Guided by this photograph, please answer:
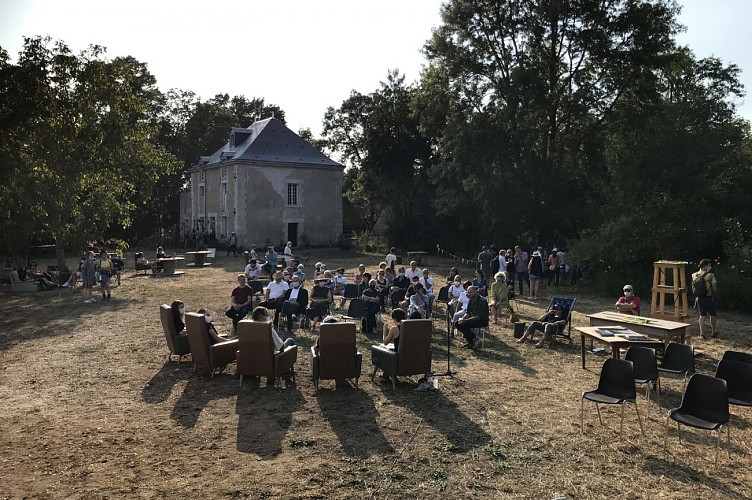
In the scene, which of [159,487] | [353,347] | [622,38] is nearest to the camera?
[159,487]

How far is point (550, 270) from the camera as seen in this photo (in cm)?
2248

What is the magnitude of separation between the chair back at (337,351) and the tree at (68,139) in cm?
1729

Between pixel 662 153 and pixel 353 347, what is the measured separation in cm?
1726

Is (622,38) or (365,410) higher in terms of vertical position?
(622,38)

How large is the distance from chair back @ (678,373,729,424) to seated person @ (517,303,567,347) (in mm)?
5510

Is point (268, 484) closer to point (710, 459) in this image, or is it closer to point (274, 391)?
point (274, 391)

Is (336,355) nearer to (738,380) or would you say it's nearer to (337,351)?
(337,351)

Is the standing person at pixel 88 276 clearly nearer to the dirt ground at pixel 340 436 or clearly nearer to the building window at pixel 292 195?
the dirt ground at pixel 340 436

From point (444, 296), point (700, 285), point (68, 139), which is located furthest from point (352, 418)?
point (68, 139)

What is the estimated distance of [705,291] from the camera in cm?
1317

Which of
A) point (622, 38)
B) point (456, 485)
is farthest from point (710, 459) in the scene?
point (622, 38)

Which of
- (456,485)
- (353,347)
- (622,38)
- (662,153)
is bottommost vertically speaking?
(456,485)

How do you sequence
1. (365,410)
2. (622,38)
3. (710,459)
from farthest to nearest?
(622,38), (365,410), (710,459)

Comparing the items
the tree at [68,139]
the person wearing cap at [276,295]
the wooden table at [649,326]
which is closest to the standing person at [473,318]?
the wooden table at [649,326]
